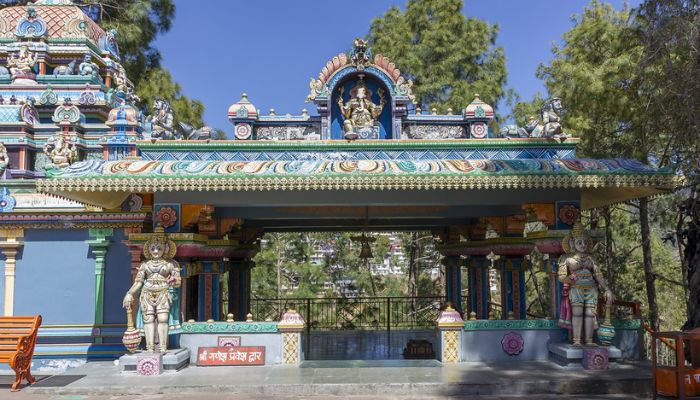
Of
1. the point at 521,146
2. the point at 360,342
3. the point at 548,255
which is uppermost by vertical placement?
the point at 521,146

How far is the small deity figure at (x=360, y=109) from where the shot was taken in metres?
11.0

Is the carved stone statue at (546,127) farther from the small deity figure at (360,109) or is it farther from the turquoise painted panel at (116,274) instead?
the turquoise painted panel at (116,274)

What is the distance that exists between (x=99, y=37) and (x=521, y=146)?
1263 centimetres

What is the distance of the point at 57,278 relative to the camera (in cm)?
1139

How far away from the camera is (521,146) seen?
10.5 meters

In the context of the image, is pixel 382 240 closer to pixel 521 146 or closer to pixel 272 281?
pixel 272 281

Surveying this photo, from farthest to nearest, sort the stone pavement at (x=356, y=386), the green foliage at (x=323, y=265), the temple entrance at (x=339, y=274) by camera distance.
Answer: the green foliage at (x=323, y=265), the temple entrance at (x=339, y=274), the stone pavement at (x=356, y=386)

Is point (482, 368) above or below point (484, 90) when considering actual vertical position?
below

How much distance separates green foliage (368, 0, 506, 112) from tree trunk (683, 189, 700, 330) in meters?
12.1

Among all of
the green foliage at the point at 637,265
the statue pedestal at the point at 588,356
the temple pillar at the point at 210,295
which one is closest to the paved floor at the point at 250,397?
the statue pedestal at the point at 588,356

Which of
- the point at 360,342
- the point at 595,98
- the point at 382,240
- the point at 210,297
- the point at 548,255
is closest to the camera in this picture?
the point at 548,255

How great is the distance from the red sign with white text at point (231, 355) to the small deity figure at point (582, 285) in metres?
5.22

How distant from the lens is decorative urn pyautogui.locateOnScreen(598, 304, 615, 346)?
30.3ft

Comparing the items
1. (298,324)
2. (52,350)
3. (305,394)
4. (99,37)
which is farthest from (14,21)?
(305,394)
